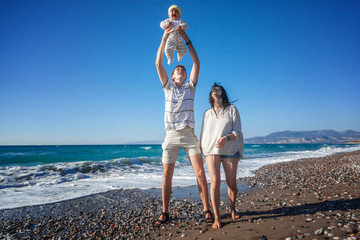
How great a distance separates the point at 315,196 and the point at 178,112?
3.89 m

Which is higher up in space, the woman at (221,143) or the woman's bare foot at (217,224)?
the woman at (221,143)

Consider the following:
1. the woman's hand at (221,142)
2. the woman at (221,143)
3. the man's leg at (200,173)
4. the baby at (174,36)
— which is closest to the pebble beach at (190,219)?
the man's leg at (200,173)

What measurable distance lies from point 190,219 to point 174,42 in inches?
125

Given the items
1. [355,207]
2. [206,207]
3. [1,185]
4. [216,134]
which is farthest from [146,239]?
[1,185]

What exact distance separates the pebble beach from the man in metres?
0.61

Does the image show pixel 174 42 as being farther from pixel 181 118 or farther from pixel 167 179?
pixel 167 179

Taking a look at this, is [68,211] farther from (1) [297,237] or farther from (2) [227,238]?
(1) [297,237]

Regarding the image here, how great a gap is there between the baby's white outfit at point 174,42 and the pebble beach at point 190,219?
2.84 m

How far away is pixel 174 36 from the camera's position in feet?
10.9

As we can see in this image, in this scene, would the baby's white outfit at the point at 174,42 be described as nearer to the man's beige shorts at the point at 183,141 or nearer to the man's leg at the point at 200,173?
the man's beige shorts at the point at 183,141

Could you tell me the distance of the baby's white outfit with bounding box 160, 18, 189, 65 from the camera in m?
3.22

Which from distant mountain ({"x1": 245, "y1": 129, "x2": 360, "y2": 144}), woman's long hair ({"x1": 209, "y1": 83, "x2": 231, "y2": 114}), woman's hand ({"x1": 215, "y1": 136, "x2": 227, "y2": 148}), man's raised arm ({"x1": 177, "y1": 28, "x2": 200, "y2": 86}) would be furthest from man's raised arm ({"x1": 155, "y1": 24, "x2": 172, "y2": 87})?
distant mountain ({"x1": 245, "y1": 129, "x2": 360, "y2": 144})

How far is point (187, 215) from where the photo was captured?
402cm

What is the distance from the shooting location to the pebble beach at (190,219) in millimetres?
2811
